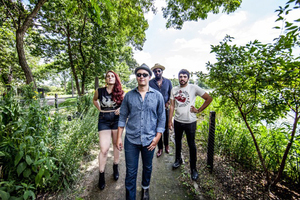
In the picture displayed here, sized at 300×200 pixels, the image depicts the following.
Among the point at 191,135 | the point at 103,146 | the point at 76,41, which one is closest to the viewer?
the point at 103,146

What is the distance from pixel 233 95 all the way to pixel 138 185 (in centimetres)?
248

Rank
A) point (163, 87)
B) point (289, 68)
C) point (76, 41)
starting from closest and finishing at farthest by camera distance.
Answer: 1. point (289, 68)
2. point (163, 87)
3. point (76, 41)

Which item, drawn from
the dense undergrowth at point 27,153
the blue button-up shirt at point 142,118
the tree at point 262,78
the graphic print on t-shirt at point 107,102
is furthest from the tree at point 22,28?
the tree at point 262,78

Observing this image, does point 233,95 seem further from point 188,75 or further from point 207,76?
point 188,75

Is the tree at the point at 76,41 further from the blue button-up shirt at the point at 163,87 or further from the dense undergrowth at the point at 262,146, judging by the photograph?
the dense undergrowth at the point at 262,146

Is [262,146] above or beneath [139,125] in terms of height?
beneath

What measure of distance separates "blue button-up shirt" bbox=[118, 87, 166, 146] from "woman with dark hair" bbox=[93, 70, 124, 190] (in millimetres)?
603

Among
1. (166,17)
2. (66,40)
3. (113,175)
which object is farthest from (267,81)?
(66,40)

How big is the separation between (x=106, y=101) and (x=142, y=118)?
1.01 meters

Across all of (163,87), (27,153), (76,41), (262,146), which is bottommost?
(262,146)

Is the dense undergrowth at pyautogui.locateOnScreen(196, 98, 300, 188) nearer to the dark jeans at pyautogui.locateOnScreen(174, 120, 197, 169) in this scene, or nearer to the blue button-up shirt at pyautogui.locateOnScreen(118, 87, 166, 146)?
the dark jeans at pyautogui.locateOnScreen(174, 120, 197, 169)

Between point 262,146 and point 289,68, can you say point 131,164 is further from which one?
point 262,146

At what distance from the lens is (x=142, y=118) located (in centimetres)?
174

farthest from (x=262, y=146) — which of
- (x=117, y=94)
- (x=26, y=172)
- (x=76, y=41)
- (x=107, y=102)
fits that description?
(x=76, y=41)
